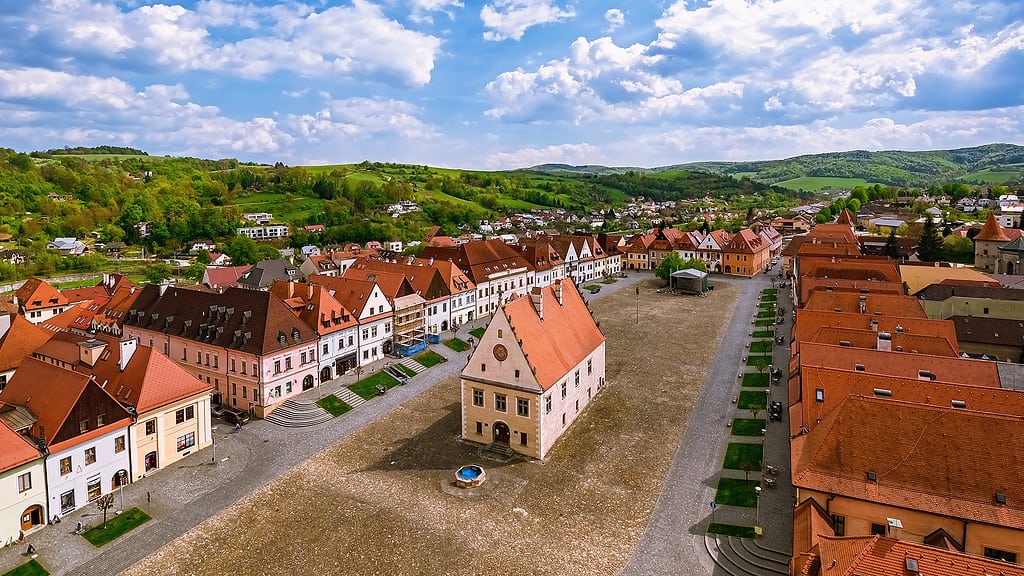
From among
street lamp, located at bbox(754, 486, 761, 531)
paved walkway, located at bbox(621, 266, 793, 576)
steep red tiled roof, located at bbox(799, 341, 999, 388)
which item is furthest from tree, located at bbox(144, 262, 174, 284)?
steep red tiled roof, located at bbox(799, 341, 999, 388)

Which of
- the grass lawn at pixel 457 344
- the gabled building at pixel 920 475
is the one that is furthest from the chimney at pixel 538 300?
the grass lawn at pixel 457 344

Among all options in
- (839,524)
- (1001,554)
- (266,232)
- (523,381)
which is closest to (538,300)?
(523,381)

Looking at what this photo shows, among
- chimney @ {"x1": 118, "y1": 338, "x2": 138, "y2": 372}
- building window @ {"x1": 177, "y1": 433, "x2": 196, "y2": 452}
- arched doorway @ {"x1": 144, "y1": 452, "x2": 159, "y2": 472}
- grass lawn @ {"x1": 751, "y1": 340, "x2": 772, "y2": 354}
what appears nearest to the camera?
arched doorway @ {"x1": 144, "y1": 452, "x2": 159, "y2": 472}

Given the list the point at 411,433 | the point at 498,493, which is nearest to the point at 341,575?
the point at 498,493

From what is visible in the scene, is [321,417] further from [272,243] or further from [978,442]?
[272,243]

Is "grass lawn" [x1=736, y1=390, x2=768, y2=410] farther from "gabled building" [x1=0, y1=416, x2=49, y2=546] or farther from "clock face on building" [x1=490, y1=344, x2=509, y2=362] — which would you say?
"gabled building" [x1=0, y1=416, x2=49, y2=546]
